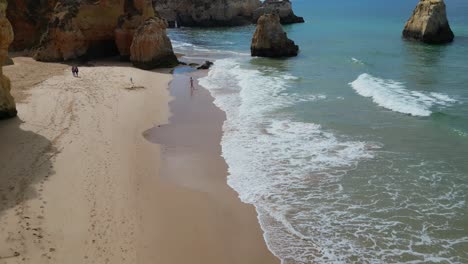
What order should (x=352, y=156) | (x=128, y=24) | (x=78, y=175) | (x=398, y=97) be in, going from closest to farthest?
(x=78, y=175), (x=352, y=156), (x=398, y=97), (x=128, y=24)

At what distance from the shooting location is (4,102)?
1845 cm

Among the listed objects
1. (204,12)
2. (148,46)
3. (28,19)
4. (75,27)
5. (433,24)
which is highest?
(433,24)

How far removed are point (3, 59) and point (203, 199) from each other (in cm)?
1122

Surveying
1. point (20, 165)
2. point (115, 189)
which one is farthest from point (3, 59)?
point (115, 189)

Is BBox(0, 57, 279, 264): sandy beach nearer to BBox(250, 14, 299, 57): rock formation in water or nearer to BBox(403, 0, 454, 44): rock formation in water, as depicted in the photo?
BBox(250, 14, 299, 57): rock formation in water

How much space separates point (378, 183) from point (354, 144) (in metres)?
3.42

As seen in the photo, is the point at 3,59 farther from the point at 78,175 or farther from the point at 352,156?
the point at 352,156

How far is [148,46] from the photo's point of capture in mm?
32625

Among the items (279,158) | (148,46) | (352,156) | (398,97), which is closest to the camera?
(279,158)

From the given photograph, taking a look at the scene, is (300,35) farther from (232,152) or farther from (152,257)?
(152,257)

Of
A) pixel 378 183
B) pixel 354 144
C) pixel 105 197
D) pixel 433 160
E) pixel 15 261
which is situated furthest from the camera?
pixel 354 144

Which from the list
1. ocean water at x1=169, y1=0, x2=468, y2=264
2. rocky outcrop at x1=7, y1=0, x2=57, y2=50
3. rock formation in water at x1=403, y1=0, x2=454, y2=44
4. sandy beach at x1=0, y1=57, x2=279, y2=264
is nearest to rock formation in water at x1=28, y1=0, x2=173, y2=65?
rocky outcrop at x1=7, y1=0, x2=57, y2=50

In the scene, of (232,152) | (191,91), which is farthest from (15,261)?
(191,91)

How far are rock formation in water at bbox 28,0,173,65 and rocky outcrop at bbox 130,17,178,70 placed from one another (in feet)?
0.95
